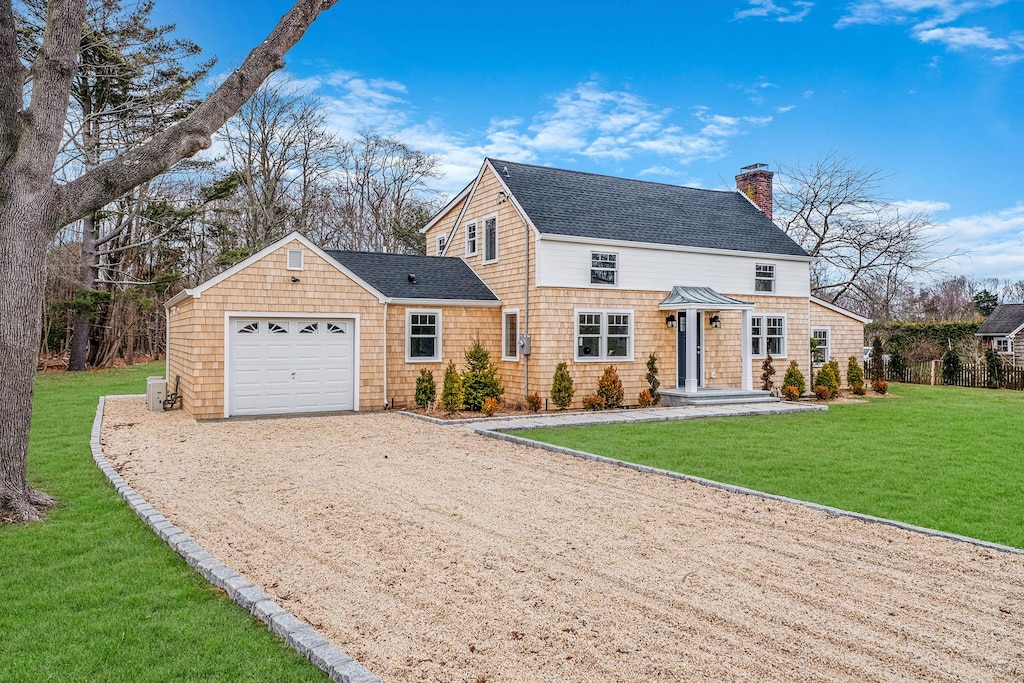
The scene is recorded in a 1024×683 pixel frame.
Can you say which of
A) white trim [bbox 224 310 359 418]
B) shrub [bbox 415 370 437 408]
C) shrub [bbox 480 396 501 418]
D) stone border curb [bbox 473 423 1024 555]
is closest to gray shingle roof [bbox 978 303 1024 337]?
shrub [bbox 480 396 501 418]

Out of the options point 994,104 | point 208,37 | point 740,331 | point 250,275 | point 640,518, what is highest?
point 208,37

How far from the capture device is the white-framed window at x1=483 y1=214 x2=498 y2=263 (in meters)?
18.3

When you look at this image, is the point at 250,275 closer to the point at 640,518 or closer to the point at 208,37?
the point at 640,518

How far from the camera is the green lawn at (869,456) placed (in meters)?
6.79

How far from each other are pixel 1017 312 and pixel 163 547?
42.8 meters

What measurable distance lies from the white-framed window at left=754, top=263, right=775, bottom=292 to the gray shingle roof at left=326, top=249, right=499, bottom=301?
8.45 metres

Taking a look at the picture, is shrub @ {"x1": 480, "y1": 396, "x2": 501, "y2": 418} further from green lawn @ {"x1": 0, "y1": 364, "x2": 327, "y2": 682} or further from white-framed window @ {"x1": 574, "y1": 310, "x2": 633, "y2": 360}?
green lawn @ {"x1": 0, "y1": 364, "x2": 327, "y2": 682}

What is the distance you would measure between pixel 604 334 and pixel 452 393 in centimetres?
464

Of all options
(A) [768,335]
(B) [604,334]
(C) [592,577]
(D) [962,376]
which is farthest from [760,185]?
(C) [592,577]

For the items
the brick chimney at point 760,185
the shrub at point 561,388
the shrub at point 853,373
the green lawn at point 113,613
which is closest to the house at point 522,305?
the shrub at point 561,388

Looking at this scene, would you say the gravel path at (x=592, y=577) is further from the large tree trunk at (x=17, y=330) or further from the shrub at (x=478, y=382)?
the shrub at (x=478, y=382)

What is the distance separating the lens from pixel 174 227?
1033 inches

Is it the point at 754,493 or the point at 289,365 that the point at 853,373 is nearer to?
the point at 754,493

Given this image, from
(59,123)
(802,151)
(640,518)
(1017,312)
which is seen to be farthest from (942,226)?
(59,123)
